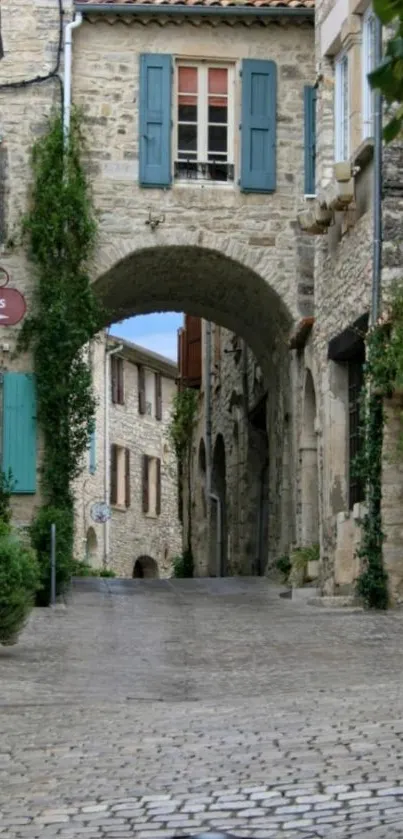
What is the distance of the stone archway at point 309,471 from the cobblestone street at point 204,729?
18.5 ft

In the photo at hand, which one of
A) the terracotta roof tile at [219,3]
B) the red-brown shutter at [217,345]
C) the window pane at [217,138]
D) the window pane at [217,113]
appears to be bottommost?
the red-brown shutter at [217,345]

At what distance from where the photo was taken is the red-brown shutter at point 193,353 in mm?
33750

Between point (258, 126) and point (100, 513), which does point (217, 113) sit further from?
point (100, 513)

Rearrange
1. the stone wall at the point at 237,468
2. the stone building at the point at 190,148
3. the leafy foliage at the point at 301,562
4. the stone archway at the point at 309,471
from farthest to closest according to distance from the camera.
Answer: the stone wall at the point at 237,468 → the stone building at the point at 190,148 → the stone archway at the point at 309,471 → the leafy foliage at the point at 301,562

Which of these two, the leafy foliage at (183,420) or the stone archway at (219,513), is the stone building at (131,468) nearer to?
the leafy foliage at (183,420)

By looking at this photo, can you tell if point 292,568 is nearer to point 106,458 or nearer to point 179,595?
point 179,595

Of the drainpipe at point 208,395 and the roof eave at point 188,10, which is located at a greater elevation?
the roof eave at point 188,10

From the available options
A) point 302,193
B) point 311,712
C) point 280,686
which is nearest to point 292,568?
point 302,193

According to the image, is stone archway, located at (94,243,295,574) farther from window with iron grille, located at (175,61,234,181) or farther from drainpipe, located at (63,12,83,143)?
drainpipe, located at (63,12,83,143)

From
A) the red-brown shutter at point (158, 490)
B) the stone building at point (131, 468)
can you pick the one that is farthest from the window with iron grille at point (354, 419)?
the red-brown shutter at point (158, 490)

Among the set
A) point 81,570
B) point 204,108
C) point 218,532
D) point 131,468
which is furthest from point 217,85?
point 131,468

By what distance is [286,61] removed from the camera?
21781 mm

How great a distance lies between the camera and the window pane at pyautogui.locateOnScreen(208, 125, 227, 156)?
71.2 ft

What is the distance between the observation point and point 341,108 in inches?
754
